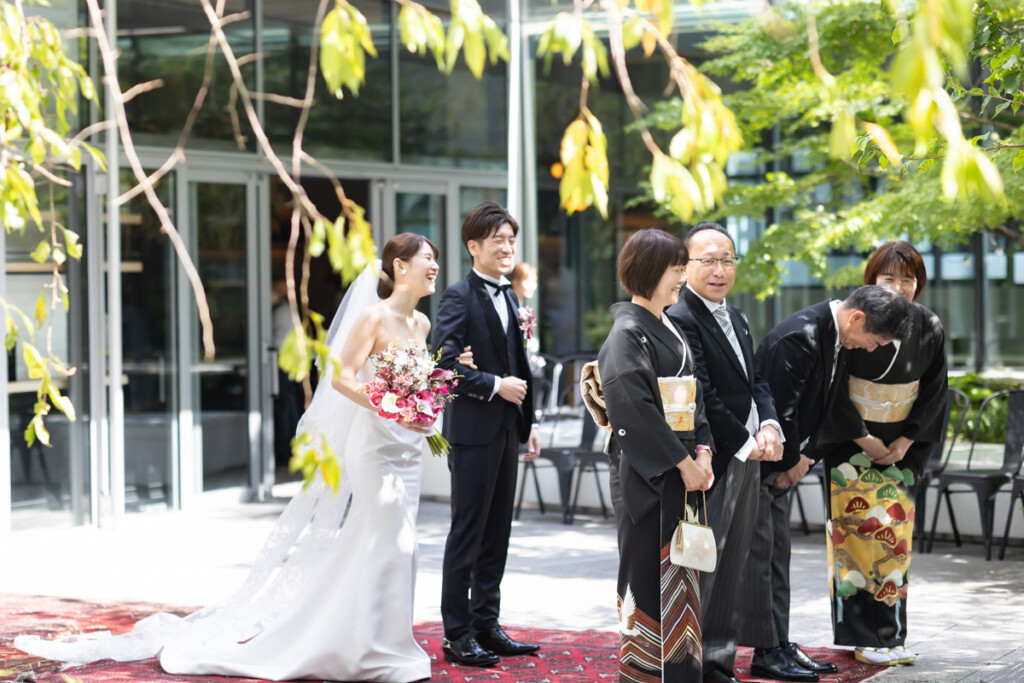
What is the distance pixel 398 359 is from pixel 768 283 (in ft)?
16.6

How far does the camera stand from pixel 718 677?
172 inches

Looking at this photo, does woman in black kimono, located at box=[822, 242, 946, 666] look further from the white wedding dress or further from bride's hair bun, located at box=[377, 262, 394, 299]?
bride's hair bun, located at box=[377, 262, 394, 299]

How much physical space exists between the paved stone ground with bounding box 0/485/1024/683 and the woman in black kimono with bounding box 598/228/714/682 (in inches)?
38.0

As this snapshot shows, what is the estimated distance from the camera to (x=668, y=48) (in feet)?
7.66

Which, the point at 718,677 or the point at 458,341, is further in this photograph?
the point at 458,341

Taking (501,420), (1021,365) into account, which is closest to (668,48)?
(501,420)

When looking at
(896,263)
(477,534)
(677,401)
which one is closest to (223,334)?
(477,534)

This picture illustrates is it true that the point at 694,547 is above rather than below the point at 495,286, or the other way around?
below

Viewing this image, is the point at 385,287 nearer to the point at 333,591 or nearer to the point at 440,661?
the point at 333,591

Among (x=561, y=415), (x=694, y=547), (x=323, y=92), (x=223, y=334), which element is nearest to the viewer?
(x=694, y=547)

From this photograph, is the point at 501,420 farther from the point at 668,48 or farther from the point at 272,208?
the point at 272,208

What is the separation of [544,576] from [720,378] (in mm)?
2686

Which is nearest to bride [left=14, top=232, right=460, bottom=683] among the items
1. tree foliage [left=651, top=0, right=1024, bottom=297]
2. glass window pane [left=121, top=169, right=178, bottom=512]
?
tree foliage [left=651, top=0, right=1024, bottom=297]

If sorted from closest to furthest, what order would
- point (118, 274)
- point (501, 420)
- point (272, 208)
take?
point (501, 420) → point (118, 274) → point (272, 208)
